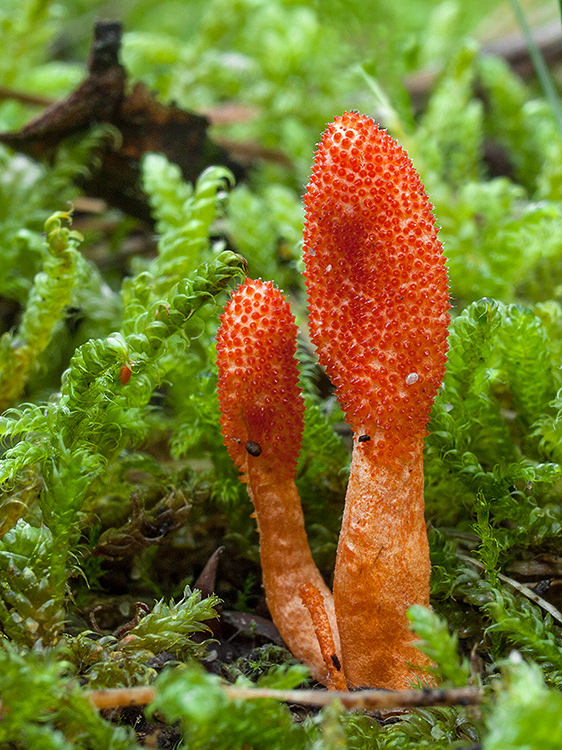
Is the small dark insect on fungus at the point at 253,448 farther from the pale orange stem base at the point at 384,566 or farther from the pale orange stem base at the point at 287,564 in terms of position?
the pale orange stem base at the point at 384,566

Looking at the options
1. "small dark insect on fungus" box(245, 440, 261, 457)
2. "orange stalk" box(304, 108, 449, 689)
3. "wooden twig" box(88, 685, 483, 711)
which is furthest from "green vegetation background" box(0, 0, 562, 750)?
"small dark insect on fungus" box(245, 440, 261, 457)

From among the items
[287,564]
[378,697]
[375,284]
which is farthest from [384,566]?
[375,284]

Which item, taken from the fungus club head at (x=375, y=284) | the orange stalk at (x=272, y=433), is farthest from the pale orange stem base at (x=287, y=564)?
the fungus club head at (x=375, y=284)

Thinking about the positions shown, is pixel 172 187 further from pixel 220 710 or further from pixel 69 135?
pixel 220 710

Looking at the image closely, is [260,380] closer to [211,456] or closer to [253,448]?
[253,448]

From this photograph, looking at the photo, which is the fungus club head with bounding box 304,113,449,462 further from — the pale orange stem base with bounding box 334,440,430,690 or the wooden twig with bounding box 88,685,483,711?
the wooden twig with bounding box 88,685,483,711

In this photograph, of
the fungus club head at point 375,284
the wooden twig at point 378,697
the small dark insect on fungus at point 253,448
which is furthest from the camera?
the small dark insect on fungus at point 253,448

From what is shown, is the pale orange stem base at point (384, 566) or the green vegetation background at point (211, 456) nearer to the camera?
the green vegetation background at point (211, 456)

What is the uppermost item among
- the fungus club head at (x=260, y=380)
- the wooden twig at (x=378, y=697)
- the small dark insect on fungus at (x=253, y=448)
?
the fungus club head at (x=260, y=380)

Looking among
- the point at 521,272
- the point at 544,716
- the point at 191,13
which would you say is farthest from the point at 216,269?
the point at 191,13
